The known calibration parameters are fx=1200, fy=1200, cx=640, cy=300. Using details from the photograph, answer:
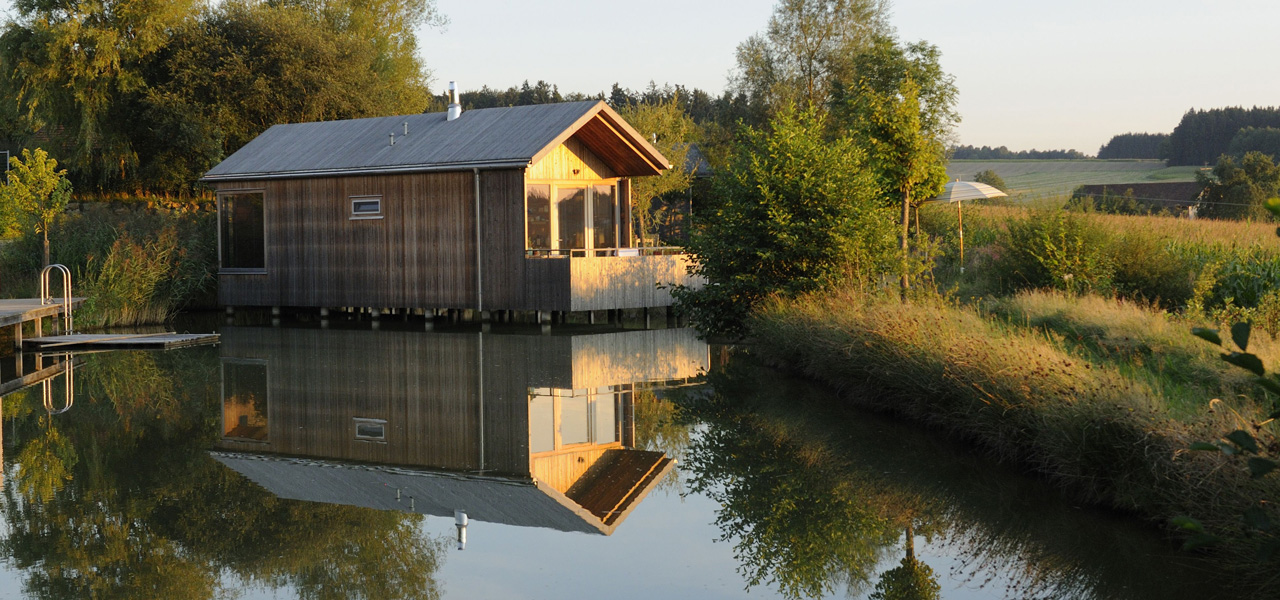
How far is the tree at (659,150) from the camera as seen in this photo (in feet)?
119

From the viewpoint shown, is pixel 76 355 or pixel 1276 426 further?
pixel 76 355

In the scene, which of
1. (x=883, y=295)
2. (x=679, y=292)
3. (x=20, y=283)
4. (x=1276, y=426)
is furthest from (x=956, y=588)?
(x=20, y=283)

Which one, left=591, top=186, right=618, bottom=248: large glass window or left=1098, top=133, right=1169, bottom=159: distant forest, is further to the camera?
left=1098, top=133, right=1169, bottom=159: distant forest

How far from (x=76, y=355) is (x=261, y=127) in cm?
2019

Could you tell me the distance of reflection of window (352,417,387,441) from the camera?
10.1 metres

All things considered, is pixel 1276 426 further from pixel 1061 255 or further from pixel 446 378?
pixel 1061 255

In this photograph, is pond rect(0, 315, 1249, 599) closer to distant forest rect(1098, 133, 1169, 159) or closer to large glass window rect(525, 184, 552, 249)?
large glass window rect(525, 184, 552, 249)

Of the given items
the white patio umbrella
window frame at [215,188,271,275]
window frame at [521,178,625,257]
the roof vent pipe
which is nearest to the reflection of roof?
window frame at [521,178,625,257]

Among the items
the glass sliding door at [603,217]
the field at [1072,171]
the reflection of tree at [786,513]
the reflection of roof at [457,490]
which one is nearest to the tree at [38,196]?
the glass sliding door at [603,217]

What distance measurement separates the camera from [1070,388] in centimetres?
799

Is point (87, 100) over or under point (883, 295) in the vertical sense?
over

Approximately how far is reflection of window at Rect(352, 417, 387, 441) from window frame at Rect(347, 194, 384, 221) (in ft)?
42.6

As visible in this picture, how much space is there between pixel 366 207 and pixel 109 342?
6.39 meters

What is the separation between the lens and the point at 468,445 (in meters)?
9.70
